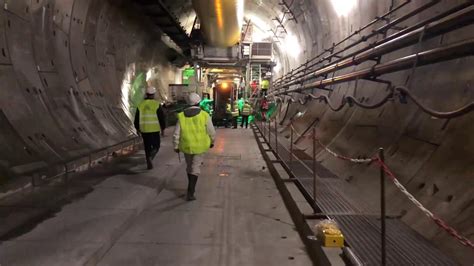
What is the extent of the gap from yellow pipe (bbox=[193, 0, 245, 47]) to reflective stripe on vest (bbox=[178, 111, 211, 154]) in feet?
19.5

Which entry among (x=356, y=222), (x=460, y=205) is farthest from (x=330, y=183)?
(x=460, y=205)

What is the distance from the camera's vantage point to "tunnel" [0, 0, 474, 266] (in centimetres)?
357

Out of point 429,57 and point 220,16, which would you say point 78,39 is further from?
point 429,57

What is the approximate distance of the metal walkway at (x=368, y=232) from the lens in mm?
3195

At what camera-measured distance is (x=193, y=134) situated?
18.5 feet

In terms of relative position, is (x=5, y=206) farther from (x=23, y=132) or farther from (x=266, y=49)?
(x=266, y=49)

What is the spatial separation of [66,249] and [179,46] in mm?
18792

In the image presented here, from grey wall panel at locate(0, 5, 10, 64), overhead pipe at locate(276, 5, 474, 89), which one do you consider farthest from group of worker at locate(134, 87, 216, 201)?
grey wall panel at locate(0, 5, 10, 64)

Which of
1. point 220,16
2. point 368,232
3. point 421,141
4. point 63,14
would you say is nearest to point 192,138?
point 368,232

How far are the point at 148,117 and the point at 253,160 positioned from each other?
2.86 metres

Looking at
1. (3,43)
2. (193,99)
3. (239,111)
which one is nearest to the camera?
(193,99)

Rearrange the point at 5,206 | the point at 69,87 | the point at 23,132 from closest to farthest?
1. the point at 5,206
2. the point at 23,132
3. the point at 69,87

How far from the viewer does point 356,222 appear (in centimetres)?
417

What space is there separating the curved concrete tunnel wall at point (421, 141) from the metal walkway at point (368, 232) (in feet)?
0.45
